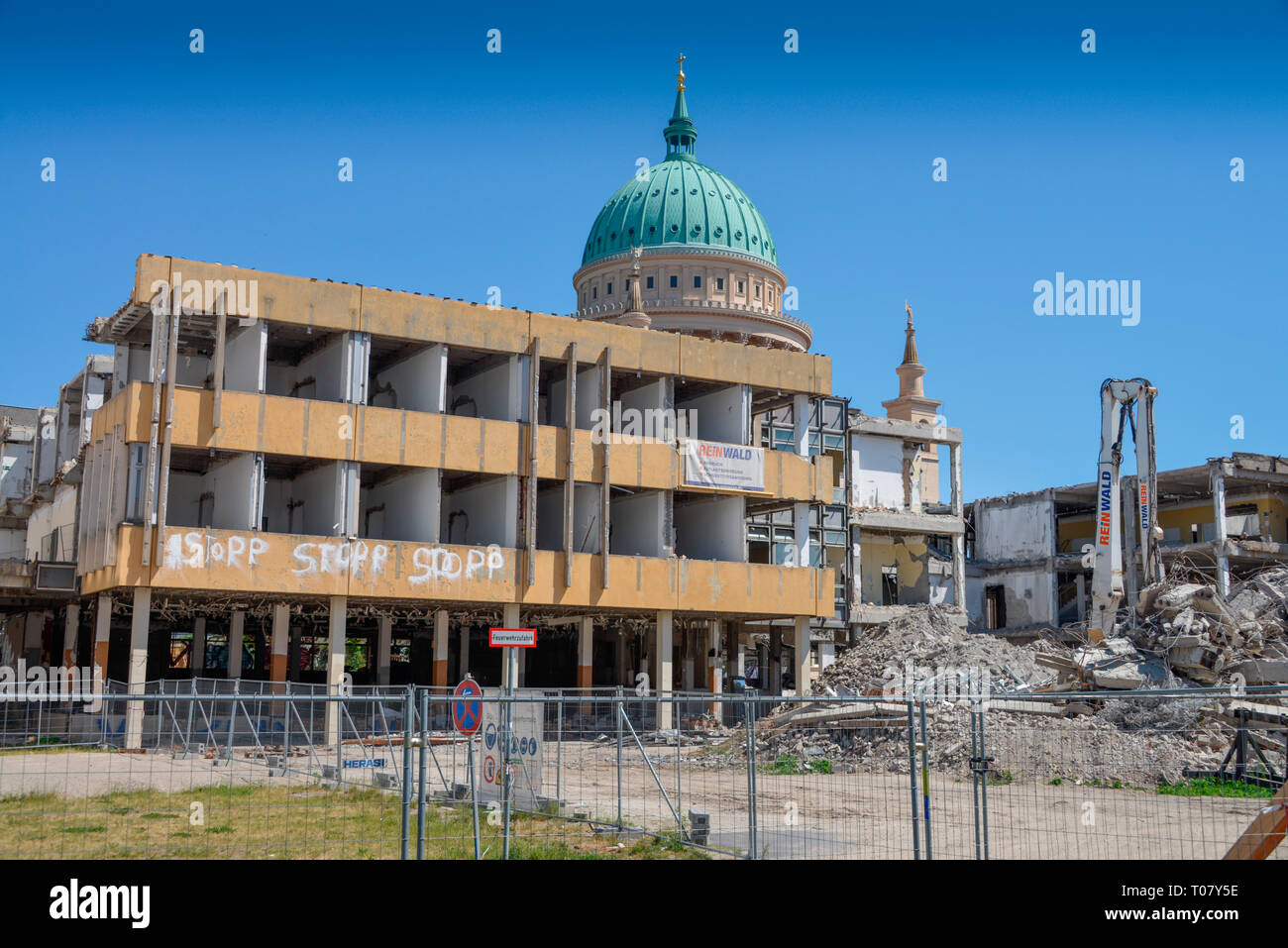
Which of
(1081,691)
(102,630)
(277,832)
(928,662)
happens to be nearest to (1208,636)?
(1081,691)

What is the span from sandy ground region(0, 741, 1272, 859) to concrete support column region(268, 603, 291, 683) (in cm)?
1194

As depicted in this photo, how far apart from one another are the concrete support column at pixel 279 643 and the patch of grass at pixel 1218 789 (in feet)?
83.8

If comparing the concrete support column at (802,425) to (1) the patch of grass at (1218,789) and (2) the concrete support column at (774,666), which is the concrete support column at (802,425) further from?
(1) the patch of grass at (1218,789)

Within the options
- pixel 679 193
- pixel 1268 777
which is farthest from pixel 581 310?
pixel 1268 777

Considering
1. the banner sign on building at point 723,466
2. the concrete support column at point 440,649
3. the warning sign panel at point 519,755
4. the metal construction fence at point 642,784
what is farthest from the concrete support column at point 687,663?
the warning sign panel at point 519,755

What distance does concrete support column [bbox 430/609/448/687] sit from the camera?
42.9 m

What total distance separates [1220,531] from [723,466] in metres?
26.3

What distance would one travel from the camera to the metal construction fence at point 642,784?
1547cm

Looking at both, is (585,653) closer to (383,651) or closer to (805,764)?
(383,651)

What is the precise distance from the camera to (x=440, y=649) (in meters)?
44.1

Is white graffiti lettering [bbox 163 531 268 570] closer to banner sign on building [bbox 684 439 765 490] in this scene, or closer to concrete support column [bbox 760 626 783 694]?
banner sign on building [bbox 684 439 765 490]

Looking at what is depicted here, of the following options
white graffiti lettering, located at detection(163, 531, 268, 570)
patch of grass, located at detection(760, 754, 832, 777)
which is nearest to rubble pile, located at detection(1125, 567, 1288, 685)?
patch of grass, located at detection(760, 754, 832, 777)
